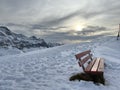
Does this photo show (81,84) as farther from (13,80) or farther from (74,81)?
(13,80)

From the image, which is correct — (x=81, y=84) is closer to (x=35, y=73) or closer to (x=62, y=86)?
(x=62, y=86)

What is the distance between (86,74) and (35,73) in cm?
280

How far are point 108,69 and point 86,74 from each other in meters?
3.41

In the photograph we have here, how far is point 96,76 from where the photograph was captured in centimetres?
859

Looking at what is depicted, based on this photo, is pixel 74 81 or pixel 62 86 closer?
pixel 62 86

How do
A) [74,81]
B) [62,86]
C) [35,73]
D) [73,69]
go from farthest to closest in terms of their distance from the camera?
[73,69] < [35,73] < [74,81] < [62,86]

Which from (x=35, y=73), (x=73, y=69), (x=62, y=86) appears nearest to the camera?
(x=62, y=86)

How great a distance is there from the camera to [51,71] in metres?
11.1

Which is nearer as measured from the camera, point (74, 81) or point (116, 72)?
point (74, 81)

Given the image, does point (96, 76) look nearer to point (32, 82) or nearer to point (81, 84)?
point (81, 84)

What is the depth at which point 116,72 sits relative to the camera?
37.0 ft

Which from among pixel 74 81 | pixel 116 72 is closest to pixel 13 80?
pixel 74 81

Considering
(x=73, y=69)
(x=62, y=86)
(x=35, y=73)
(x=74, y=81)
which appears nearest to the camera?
(x=62, y=86)

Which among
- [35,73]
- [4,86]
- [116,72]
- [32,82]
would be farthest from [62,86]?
[116,72]
